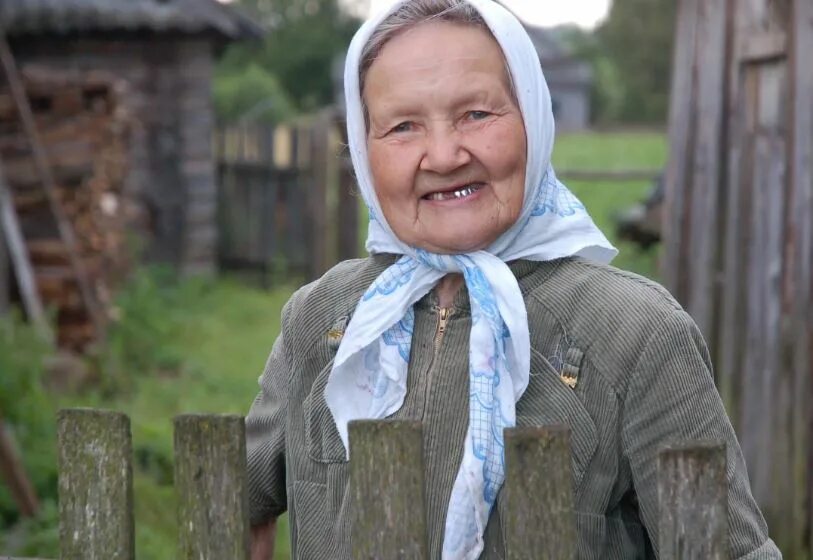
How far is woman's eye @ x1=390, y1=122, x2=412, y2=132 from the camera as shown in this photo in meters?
2.11

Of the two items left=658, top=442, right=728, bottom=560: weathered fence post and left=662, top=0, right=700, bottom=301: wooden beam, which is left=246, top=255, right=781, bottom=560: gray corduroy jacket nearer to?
left=658, top=442, right=728, bottom=560: weathered fence post

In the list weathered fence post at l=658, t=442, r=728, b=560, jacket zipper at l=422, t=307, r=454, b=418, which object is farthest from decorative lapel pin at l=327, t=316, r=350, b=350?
weathered fence post at l=658, t=442, r=728, b=560

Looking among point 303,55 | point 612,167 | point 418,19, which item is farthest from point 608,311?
point 303,55

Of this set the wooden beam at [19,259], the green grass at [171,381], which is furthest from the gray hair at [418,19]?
the wooden beam at [19,259]

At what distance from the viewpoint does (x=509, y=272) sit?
2051 millimetres

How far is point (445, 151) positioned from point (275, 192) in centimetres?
1248

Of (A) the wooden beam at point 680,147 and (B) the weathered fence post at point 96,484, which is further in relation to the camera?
(A) the wooden beam at point 680,147

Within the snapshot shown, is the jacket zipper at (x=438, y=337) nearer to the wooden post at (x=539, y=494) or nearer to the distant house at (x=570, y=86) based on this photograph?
the wooden post at (x=539, y=494)

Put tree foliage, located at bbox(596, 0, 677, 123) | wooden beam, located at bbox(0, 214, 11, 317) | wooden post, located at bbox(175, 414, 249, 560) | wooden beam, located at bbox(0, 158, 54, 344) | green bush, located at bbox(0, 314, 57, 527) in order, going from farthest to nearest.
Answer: tree foliage, located at bbox(596, 0, 677, 123), wooden beam, located at bbox(0, 158, 54, 344), wooden beam, located at bbox(0, 214, 11, 317), green bush, located at bbox(0, 314, 57, 527), wooden post, located at bbox(175, 414, 249, 560)

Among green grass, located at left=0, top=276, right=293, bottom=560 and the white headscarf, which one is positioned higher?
the white headscarf

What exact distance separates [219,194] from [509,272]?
1306 centimetres

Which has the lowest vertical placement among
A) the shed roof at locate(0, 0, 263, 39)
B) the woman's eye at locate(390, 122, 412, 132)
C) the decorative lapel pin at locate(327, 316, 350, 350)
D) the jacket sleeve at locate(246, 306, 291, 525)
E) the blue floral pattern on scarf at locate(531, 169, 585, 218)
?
the jacket sleeve at locate(246, 306, 291, 525)

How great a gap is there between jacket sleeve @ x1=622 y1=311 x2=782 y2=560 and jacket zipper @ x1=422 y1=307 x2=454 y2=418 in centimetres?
28

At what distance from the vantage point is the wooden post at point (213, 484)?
1847 millimetres
